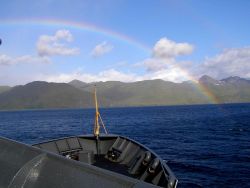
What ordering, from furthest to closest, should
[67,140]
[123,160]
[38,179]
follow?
[67,140], [123,160], [38,179]

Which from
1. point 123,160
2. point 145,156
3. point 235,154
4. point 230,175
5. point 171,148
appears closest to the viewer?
point 145,156

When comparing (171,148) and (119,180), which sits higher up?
(119,180)

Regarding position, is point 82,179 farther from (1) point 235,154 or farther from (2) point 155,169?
(1) point 235,154

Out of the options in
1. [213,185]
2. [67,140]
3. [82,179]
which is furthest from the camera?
[213,185]

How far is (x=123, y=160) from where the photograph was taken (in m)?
20.5

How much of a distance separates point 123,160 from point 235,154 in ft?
95.3

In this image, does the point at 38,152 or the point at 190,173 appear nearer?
the point at 38,152

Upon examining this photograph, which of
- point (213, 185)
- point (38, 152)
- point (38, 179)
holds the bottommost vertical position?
point (213, 185)

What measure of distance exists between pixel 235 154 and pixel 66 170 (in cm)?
4341

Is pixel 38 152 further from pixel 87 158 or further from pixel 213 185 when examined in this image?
pixel 213 185

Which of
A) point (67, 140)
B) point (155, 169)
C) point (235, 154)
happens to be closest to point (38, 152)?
point (155, 169)

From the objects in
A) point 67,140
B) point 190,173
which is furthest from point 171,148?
point 67,140

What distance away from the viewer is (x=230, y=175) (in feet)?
105

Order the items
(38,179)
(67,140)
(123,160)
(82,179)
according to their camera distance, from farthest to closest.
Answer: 1. (67,140)
2. (123,160)
3. (38,179)
4. (82,179)
